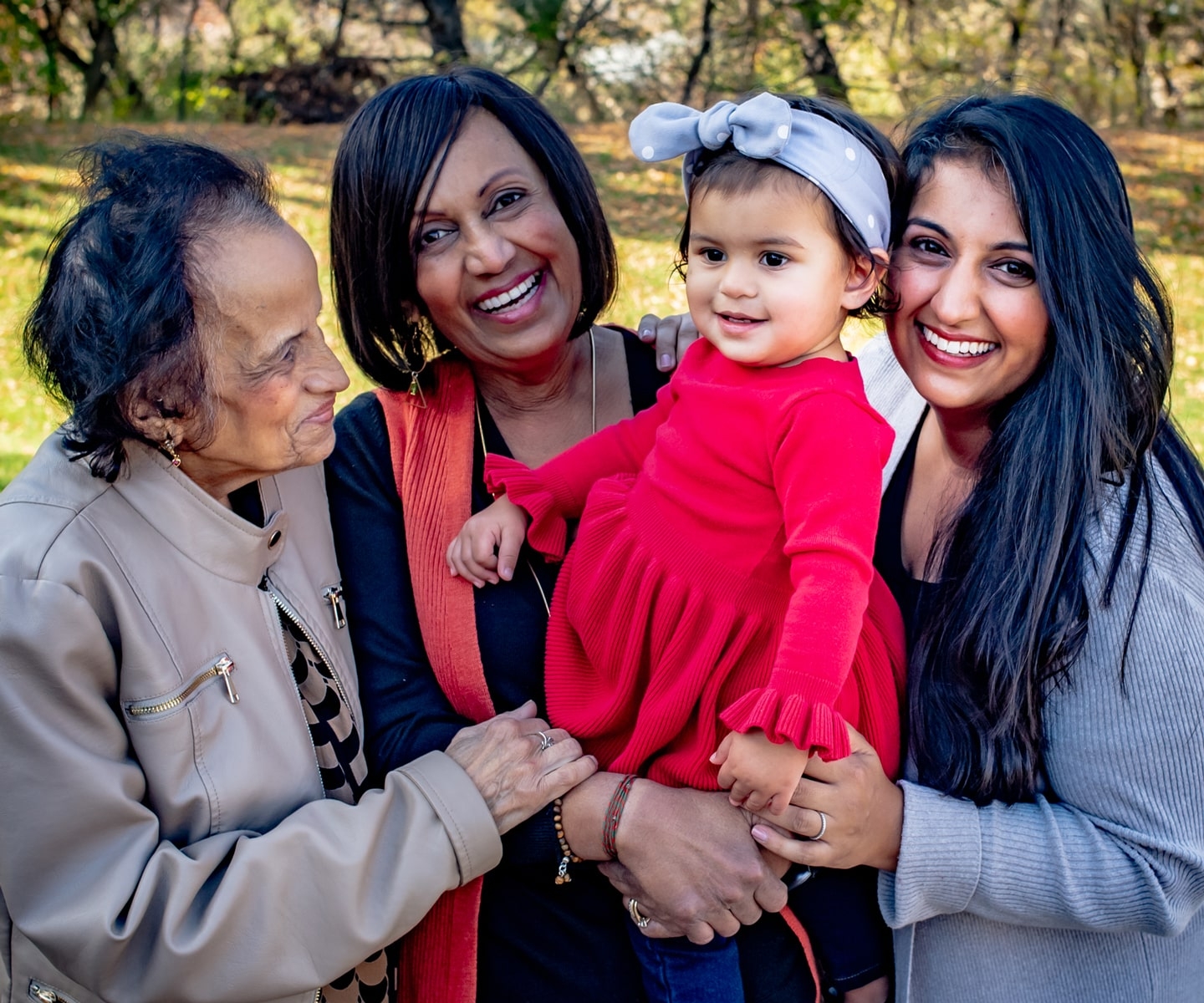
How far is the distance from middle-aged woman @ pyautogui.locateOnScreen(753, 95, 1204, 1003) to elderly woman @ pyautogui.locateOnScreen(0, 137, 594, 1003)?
762mm

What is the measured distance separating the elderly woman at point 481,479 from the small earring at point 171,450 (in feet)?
1.70

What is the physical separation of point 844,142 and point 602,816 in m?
1.34

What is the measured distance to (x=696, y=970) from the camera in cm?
222

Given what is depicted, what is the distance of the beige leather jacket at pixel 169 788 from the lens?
1.83 meters

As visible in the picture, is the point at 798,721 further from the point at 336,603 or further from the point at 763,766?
the point at 336,603

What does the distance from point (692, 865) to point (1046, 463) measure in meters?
0.99

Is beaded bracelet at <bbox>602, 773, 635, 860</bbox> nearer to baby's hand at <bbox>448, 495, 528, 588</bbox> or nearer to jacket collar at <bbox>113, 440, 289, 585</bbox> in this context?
baby's hand at <bbox>448, 495, 528, 588</bbox>

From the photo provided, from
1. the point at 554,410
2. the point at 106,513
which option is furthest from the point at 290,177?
the point at 106,513

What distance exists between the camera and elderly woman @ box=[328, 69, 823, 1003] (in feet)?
7.41

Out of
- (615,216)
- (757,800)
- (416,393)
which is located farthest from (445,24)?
(757,800)

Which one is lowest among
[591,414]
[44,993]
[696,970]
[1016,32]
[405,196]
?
[696,970]

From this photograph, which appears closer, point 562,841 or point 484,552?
point 562,841

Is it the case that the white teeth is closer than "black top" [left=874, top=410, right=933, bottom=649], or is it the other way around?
"black top" [left=874, top=410, right=933, bottom=649]

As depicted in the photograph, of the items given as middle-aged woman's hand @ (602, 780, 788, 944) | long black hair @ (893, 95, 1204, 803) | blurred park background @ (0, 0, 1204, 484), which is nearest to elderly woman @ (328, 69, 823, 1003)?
middle-aged woman's hand @ (602, 780, 788, 944)
